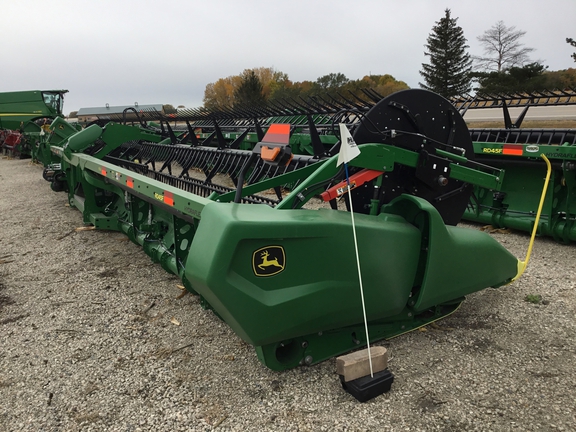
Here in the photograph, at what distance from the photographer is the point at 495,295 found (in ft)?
11.7

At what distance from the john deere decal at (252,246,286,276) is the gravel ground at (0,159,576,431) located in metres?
0.73

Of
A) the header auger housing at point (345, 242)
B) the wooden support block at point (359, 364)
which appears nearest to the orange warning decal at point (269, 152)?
the header auger housing at point (345, 242)

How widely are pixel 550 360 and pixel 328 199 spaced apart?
1.63 metres

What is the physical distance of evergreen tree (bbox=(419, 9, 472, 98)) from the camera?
35.0 metres

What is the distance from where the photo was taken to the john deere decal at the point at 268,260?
2.08 metres

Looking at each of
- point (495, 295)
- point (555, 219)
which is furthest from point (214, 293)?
point (555, 219)

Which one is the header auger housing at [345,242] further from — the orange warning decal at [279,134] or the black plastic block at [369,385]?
the black plastic block at [369,385]

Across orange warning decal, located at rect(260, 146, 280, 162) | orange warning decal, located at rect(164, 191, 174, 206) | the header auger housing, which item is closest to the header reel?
the header auger housing

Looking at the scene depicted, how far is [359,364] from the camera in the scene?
232 cm

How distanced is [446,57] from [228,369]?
125 feet

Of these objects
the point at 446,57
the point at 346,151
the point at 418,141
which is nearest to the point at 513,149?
the point at 418,141

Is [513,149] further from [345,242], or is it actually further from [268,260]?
[268,260]

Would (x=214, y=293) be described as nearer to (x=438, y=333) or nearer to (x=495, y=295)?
(x=438, y=333)

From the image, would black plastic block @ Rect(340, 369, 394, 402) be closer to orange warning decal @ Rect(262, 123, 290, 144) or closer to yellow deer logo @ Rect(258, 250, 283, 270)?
yellow deer logo @ Rect(258, 250, 283, 270)
